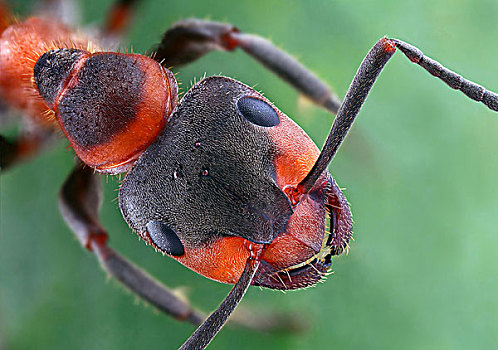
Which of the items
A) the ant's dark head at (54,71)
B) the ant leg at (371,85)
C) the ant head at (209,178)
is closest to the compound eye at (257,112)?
the ant head at (209,178)

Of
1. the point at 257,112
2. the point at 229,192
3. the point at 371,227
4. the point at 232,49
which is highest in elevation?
the point at 257,112

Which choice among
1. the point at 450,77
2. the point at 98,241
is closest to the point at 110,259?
the point at 98,241

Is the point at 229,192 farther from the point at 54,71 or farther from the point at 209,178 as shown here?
the point at 54,71

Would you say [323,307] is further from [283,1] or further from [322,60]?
[283,1]

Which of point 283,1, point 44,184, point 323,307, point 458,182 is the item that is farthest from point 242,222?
point 44,184

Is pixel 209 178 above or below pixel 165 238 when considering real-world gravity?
above

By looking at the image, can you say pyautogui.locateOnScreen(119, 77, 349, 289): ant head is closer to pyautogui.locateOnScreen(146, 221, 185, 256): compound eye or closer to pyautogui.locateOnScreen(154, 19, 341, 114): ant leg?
pyautogui.locateOnScreen(146, 221, 185, 256): compound eye

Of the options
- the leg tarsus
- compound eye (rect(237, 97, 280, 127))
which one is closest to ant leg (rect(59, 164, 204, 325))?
compound eye (rect(237, 97, 280, 127))
